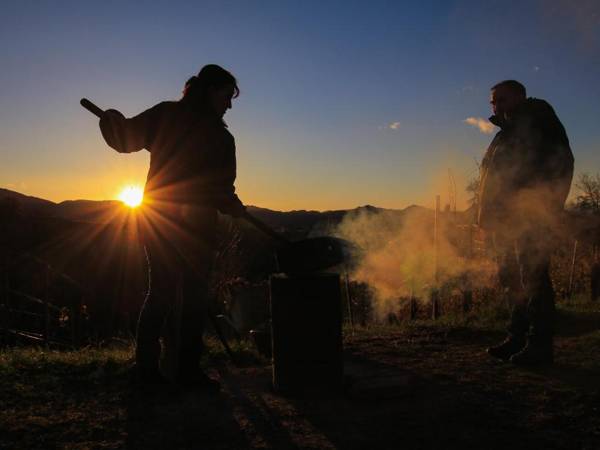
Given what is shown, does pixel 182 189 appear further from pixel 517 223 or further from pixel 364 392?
pixel 517 223

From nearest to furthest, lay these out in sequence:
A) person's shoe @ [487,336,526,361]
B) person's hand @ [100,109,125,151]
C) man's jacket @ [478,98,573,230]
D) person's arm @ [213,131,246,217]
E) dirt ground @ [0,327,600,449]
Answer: dirt ground @ [0,327,600,449]
person's hand @ [100,109,125,151]
person's arm @ [213,131,246,217]
man's jacket @ [478,98,573,230]
person's shoe @ [487,336,526,361]

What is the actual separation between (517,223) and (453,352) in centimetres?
139

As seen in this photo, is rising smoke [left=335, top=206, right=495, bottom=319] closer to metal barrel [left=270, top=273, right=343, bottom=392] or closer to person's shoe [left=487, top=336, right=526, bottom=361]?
person's shoe [left=487, top=336, right=526, bottom=361]

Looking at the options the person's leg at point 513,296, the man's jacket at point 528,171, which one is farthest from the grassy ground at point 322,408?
the man's jacket at point 528,171

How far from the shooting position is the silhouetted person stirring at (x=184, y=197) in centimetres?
351

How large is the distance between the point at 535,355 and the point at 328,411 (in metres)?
2.00

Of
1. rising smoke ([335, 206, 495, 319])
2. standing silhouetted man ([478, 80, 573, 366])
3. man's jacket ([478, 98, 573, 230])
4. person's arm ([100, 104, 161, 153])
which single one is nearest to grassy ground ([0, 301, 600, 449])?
standing silhouetted man ([478, 80, 573, 366])

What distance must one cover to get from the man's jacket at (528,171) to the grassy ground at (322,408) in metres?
1.25

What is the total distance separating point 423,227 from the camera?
1241 centimetres

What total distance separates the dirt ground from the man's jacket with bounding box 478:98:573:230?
1.26m

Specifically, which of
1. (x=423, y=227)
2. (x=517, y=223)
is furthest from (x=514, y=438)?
(x=423, y=227)

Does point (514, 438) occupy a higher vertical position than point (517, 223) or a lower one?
lower

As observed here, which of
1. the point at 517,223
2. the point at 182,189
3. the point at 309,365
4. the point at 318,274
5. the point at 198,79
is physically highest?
the point at 198,79

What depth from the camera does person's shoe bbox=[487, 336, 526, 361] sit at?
4477 millimetres
